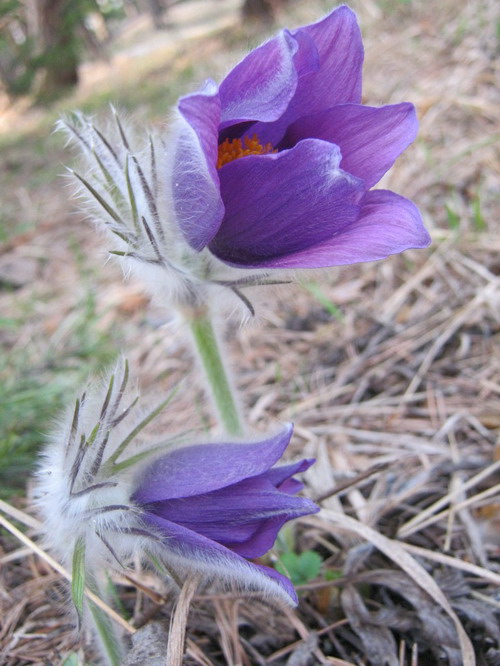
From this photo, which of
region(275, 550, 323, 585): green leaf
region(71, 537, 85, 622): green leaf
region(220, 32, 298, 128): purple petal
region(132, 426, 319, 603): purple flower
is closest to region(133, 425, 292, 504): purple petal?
region(132, 426, 319, 603): purple flower

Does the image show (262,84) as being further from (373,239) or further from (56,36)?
(56,36)

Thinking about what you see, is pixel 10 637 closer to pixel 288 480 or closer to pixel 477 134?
pixel 288 480

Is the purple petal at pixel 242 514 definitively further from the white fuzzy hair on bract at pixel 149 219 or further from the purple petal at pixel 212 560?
the white fuzzy hair on bract at pixel 149 219

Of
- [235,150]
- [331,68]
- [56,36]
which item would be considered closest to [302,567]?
[235,150]

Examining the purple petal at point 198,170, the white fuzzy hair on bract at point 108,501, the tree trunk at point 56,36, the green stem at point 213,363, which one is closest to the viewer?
the purple petal at point 198,170

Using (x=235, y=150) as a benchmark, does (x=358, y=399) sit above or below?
below

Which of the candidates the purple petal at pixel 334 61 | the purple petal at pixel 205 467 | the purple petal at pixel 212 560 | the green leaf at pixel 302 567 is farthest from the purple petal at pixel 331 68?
the green leaf at pixel 302 567

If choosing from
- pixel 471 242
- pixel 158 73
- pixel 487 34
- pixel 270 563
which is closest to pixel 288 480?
pixel 270 563
